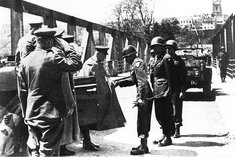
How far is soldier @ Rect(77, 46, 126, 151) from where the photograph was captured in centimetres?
539

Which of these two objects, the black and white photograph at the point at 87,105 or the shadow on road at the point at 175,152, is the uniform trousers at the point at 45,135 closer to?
the black and white photograph at the point at 87,105

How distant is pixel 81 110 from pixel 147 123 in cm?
99

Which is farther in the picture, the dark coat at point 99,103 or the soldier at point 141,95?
the dark coat at point 99,103

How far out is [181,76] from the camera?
21.5 feet

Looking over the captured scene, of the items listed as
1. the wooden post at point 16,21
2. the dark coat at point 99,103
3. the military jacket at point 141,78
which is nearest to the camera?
the military jacket at point 141,78

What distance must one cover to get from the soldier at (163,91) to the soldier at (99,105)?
0.72 metres

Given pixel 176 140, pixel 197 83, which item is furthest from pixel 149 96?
pixel 197 83

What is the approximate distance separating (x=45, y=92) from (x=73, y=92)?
1102mm

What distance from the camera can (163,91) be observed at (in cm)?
578

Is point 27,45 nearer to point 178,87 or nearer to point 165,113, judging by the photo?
point 165,113

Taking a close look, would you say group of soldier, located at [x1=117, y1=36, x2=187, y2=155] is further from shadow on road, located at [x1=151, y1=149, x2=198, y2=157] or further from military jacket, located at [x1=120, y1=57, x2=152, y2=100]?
shadow on road, located at [x1=151, y1=149, x2=198, y2=157]

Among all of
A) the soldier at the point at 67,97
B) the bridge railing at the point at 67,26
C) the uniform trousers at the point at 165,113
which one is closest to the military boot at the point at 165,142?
the uniform trousers at the point at 165,113

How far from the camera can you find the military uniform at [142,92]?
16.2 feet

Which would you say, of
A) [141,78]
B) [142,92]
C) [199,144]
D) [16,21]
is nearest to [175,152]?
[199,144]
